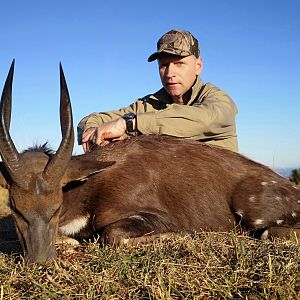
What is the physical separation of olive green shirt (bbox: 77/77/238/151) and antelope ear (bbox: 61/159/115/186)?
117 cm

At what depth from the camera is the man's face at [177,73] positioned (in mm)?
7238

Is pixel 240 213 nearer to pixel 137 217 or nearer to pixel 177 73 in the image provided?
pixel 137 217

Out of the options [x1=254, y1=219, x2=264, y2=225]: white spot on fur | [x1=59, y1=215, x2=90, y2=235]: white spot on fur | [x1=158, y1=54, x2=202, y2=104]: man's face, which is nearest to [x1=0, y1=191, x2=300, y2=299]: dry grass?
[x1=59, y1=215, x2=90, y2=235]: white spot on fur

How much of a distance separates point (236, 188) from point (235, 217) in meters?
0.35

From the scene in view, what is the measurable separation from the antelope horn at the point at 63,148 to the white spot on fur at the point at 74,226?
86 cm

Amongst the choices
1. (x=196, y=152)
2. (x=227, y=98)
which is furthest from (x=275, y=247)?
(x=227, y=98)

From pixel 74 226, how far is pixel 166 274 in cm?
220

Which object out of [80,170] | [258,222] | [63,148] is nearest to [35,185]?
[63,148]

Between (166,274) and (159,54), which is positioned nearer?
(166,274)

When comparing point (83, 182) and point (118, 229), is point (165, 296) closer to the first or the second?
point (118, 229)

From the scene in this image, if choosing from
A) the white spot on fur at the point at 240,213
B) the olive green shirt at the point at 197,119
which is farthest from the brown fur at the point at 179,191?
the olive green shirt at the point at 197,119

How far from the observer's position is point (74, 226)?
5.44 meters

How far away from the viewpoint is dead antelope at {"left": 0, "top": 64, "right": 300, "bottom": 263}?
4.57 metres

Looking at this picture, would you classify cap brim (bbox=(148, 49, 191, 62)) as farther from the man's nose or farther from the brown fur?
the brown fur
